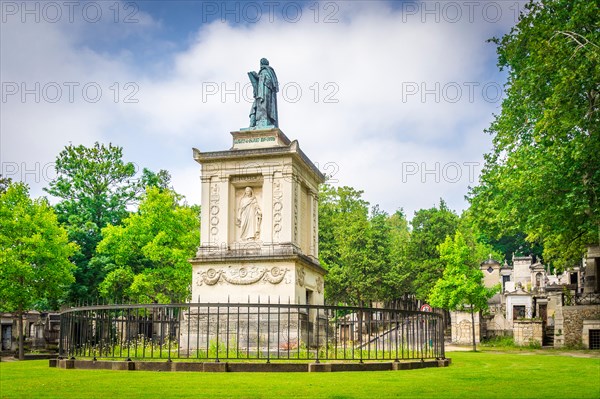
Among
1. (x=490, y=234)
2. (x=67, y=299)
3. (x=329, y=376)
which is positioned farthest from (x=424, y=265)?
(x=329, y=376)

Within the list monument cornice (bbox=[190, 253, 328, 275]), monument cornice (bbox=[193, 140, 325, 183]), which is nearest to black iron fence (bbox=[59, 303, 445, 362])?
monument cornice (bbox=[190, 253, 328, 275])

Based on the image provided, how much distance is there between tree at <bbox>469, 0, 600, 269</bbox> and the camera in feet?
89.5

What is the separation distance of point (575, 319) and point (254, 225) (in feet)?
79.4

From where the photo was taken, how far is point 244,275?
2405cm

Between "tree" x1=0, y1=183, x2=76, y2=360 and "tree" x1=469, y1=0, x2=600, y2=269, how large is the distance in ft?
73.1

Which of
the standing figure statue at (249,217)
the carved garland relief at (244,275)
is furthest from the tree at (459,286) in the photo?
the carved garland relief at (244,275)

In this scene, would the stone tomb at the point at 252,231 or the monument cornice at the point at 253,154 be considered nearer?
the stone tomb at the point at 252,231

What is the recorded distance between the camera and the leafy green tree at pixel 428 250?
2317 inches

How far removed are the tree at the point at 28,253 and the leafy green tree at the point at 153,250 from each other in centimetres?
367

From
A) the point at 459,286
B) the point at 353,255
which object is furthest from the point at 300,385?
the point at 353,255

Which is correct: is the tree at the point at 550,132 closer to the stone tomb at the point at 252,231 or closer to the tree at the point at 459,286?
the stone tomb at the point at 252,231

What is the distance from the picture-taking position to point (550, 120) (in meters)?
27.3

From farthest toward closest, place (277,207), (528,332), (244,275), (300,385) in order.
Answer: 1. (528,332)
2. (277,207)
3. (244,275)
4. (300,385)

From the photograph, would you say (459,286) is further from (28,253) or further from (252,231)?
(28,253)
